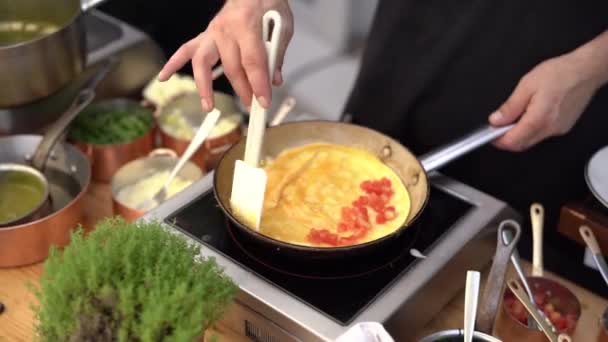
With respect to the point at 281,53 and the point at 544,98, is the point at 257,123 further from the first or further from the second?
the point at 544,98

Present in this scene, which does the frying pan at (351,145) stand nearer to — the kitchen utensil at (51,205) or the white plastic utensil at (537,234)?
the white plastic utensil at (537,234)

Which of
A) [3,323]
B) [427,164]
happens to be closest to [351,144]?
[427,164]

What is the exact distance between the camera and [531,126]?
4.25 feet

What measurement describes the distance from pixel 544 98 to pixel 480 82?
31 centimetres

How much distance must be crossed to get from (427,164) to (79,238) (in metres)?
0.58

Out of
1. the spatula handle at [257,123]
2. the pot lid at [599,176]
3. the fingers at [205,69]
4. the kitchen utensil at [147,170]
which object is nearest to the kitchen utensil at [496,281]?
the pot lid at [599,176]

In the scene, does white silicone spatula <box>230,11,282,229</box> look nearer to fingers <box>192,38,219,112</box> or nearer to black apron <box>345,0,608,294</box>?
fingers <box>192,38,219,112</box>

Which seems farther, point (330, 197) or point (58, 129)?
point (58, 129)

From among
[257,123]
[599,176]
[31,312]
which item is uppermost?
[257,123]

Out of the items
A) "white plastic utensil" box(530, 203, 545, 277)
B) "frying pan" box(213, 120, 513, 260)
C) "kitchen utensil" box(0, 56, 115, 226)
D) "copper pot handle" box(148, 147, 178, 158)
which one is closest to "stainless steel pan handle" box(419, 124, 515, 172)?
"frying pan" box(213, 120, 513, 260)

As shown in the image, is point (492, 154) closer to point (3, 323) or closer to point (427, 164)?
point (427, 164)

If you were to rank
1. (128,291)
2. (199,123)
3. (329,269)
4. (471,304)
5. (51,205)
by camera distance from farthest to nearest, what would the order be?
(199,123) < (51,205) < (329,269) < (471,304) < (128,291)

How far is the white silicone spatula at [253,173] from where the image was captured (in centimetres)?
110

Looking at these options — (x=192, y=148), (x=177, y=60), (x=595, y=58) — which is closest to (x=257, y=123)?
(x=177, y=60)
